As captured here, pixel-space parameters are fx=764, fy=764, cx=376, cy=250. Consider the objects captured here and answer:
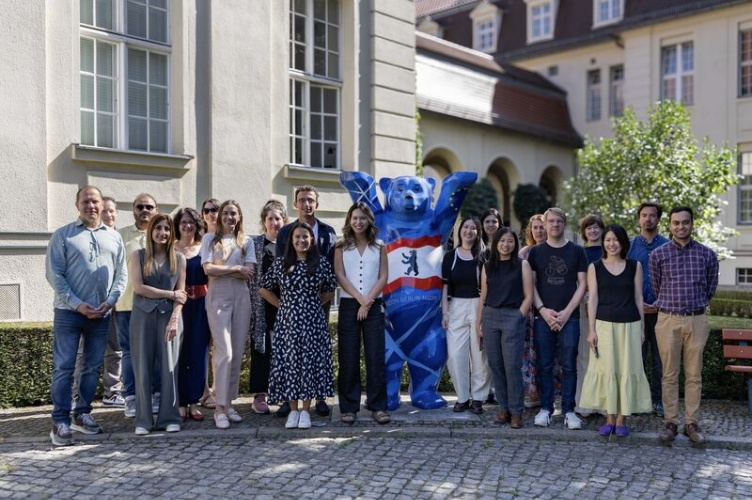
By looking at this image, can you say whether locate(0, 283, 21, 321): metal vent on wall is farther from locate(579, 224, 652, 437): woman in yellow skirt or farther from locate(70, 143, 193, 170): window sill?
locate(579, 224, 652, 437): woman in yellow skirt

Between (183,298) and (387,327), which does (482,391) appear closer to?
(387,327)

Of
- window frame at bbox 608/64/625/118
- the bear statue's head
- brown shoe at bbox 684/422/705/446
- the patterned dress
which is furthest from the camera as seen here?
window frame at bbox 608/64/625/118

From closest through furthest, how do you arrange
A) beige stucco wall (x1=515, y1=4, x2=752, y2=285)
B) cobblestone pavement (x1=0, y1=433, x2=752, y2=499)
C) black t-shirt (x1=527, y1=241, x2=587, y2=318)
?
1. cobblestone pavement (x1=0, y1=433, x2=752, y2=499)
2. black t-shirt (x1=527, y1=241, x2=587, y2=318)
3. beige stucco wall (x1=515, y1=4, x2=752, y2=285)

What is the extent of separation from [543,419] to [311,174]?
583 centimetres

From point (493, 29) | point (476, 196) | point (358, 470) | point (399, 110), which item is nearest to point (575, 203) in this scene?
point (476, 196)

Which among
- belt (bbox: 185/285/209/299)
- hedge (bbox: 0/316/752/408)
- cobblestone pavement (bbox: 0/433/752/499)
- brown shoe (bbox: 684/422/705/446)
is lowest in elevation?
cobblestone pavement (bbox: 0/433/752/499)

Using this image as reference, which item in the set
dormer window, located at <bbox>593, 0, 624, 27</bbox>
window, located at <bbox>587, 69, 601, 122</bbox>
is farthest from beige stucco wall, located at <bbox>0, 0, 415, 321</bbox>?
window, located at <bbox>587, 69, 601, 122</bbox>

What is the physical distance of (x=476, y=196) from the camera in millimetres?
21344

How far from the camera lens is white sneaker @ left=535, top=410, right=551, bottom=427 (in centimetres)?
650

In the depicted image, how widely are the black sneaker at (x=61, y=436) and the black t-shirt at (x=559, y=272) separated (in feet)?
13.2

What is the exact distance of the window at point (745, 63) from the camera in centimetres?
A: 2280

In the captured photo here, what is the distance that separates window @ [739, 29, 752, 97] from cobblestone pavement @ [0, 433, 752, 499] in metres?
19.9

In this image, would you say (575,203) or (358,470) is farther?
(575,203)

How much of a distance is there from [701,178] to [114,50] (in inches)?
529
